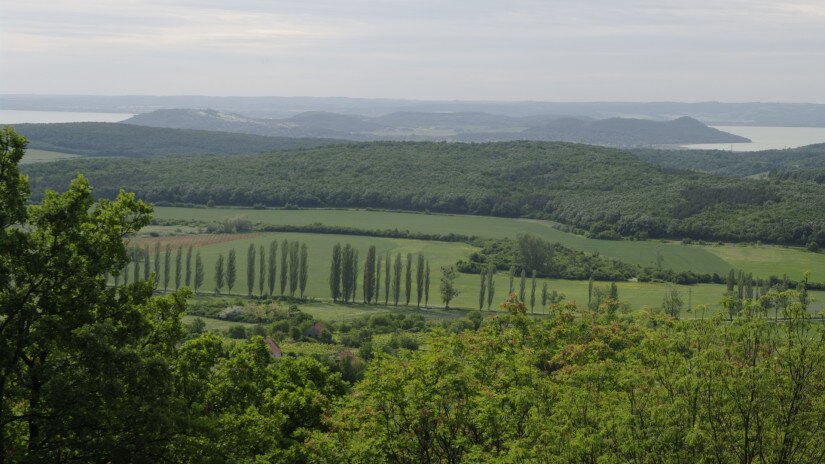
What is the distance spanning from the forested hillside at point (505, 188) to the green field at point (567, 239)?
603 centimetres

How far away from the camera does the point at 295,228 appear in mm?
132875

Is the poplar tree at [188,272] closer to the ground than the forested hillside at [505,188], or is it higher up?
closer to the ground

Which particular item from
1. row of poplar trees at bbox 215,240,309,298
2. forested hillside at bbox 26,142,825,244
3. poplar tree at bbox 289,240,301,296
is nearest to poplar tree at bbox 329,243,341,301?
row of poplar trees at bbox 215,240,309,298

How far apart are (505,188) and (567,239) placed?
4143 centimetres

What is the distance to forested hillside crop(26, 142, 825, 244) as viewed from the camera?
13925cm

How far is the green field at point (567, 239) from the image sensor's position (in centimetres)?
11175

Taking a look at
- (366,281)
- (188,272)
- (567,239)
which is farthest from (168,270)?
(567,239)

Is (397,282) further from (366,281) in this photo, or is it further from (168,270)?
(168,270)

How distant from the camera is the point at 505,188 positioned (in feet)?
570

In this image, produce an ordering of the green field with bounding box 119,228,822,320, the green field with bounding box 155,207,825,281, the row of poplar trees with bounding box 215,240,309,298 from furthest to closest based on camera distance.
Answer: the green field with bounding box 155,207,825,281 < the row of poplar trees with bounding box 215,240,309,298 < the green field with bounding box 119,228,822,320

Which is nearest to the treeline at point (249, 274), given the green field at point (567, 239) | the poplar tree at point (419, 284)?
the poplar tree at point (419, 284)

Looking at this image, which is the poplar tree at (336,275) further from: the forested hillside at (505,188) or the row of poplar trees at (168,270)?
the forested hillside at (505,188)

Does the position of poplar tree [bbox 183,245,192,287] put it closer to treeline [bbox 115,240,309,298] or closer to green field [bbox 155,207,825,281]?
treeline [bbox 115,240,309,298]

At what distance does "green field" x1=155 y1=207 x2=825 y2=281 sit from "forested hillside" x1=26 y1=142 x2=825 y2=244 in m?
6.03
